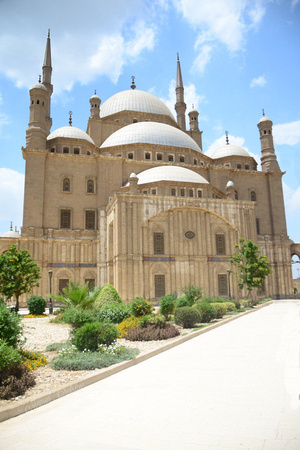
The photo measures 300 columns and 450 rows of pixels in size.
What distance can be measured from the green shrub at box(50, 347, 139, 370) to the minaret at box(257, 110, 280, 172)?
36.6m

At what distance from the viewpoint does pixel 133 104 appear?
1716 inches

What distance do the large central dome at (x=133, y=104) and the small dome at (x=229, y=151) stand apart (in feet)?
25.1

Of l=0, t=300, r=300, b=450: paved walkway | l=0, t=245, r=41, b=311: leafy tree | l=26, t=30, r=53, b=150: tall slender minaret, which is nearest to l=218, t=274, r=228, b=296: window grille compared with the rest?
l=0, t=245, r=41, b=311: leafy tree

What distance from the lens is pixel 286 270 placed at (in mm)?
37219

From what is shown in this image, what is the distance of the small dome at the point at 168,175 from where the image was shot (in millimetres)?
31891

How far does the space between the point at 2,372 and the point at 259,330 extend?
31.0 feet

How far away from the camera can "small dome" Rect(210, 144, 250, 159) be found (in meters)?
42.3

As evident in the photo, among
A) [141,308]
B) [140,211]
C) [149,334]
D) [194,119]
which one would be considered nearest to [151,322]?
[149,334]

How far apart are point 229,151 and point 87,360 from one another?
3846 cm

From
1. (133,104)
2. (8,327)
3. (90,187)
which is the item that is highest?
(133,104)

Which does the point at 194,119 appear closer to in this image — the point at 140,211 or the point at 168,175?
the point at 168,175

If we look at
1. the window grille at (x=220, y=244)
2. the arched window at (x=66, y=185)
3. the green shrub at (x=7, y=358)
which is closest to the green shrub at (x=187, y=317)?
the green shrub at (x=7, y=358)

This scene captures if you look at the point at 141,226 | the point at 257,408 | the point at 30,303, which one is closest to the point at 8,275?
the point at 30,303

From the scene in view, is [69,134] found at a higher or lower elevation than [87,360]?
higher
